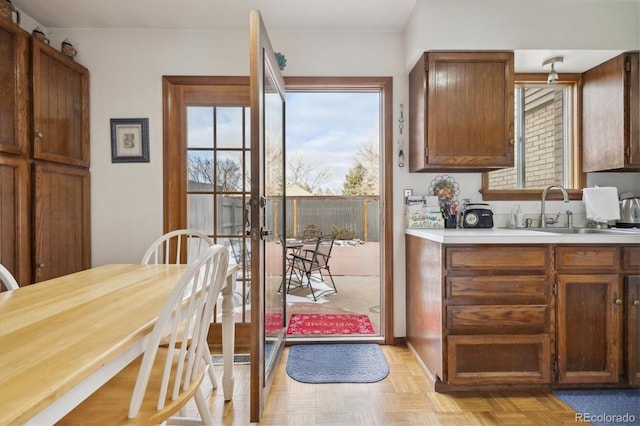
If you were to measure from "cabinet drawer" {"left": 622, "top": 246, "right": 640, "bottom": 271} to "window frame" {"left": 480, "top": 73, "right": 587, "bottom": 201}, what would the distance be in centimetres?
71

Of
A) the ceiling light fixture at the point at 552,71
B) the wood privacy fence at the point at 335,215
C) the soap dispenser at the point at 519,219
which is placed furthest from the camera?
the wood privacy fence at the point at 335,215

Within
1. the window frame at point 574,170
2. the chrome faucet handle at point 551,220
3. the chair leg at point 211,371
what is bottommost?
the chair leg at point 211,371

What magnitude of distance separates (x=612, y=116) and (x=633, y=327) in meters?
1.40

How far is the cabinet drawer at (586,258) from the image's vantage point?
74.8 inches

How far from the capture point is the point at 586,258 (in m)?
1.90

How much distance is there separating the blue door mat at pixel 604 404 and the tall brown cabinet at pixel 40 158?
320 cm

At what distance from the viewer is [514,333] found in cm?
189

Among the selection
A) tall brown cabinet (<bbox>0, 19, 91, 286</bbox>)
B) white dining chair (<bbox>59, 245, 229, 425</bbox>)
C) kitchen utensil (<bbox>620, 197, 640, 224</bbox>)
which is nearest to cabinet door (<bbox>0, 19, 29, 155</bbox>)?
tall brown cabinet (<bbox>0, 19, 91, 286</bbox>)

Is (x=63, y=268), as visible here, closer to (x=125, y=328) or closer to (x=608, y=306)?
(x=125, y=328)

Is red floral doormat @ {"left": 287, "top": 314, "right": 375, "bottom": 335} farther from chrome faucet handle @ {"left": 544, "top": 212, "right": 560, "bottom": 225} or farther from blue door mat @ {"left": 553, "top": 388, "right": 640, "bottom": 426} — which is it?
chrome faucet handle @ {"left": 544, "top": 212, "right": 560, "bottom": 225}

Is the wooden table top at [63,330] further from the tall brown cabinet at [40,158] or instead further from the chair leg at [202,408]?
the tall brown cabinet at [40,158]

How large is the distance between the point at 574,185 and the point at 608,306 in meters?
1.05

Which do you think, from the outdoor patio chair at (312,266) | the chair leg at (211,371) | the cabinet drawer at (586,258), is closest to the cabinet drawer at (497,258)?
the cabinet drawer at (586,258)

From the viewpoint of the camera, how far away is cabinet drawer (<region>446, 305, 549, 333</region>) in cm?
188
